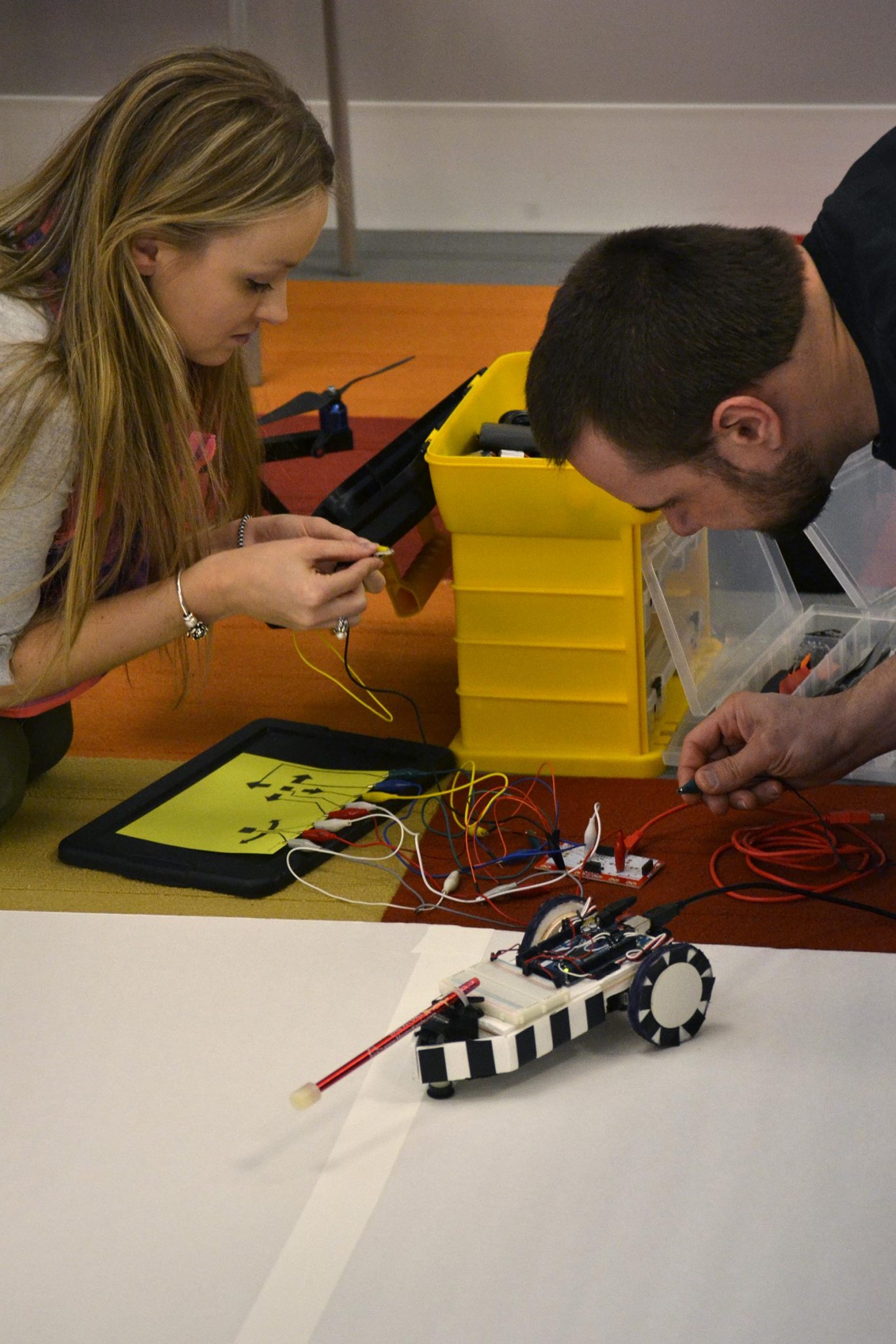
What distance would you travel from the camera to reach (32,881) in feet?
4.54

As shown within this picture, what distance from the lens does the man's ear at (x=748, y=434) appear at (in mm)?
1040

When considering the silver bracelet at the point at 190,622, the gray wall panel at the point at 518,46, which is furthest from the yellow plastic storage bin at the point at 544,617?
the gray wall panel at the point at 518,46

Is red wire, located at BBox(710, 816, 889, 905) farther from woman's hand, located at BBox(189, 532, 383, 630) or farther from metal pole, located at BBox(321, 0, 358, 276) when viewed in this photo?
metal pole, located at BBox(321, 0, 358, 276)

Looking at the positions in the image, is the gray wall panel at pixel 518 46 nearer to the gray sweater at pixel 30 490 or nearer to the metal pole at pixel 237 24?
the metal pole at pixel 237 24

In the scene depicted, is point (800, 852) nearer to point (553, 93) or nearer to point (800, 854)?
point (800, 854)

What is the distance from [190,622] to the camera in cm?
137

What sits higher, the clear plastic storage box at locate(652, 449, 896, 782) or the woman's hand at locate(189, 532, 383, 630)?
the woman's hand at locate(189, 532, 383, 630)

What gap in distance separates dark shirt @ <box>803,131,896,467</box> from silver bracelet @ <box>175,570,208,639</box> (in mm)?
646

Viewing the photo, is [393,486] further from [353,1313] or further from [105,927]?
[353,1313]

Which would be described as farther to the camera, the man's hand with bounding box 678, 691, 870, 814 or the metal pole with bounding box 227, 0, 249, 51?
the metal pole with bounding box 227, 0, 249, 51

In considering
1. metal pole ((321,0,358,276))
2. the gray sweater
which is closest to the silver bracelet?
the gray sweater

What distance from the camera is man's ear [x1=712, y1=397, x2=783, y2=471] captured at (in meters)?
1.04

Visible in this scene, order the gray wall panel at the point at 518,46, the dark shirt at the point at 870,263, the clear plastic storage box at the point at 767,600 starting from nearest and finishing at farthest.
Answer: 1. the dark shirt at the point at 870,263
2. the clear plastic storage box at the point at 767,600
3. the gray wall panel at the point at 518,46

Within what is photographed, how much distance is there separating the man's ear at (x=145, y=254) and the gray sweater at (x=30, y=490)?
101 millimetres
